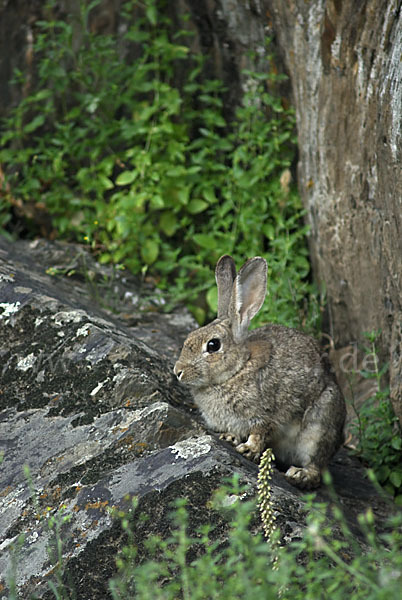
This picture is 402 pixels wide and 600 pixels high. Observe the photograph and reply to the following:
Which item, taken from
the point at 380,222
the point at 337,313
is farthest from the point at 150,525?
the point at 337,313

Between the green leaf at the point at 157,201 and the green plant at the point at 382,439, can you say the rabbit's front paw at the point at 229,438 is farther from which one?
the green leaf at the point at 157,201

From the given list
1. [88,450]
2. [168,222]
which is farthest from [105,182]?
[88,450]

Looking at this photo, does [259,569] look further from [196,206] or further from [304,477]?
[196,206]

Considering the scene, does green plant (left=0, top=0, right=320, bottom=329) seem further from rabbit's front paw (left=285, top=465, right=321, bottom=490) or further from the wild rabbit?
rabbit's front paw (left=285, top=465, right=321, bottom=490)

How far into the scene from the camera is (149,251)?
7484 mm

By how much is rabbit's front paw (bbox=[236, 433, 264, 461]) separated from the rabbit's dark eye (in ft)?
1.98

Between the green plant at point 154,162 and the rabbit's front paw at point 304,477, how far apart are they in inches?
83.0

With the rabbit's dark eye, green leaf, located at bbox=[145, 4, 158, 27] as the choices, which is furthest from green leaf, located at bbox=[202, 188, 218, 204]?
the rabbit's dark eye

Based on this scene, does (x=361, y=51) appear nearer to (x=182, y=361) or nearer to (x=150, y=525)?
(x=182, y=361)

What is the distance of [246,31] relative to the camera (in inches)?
300

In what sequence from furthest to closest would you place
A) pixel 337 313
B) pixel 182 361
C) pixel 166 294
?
pixel 166 294
pixel 337 313
pixel 182 361

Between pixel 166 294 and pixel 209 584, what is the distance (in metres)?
4.75

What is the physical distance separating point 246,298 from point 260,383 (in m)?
0.57

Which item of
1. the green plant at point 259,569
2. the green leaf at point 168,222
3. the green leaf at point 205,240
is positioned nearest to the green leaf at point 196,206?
the green leaf at point 168,222
